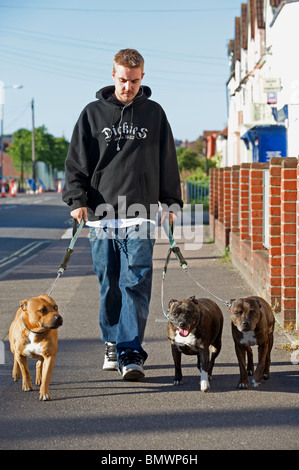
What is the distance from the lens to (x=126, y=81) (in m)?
6.09

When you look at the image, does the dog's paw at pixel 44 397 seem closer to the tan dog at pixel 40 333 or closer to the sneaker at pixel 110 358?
the tan dog at pixel 40 333

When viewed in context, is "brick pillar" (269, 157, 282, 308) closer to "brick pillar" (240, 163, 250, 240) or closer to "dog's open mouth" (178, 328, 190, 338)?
"dog's open mouth" (178, 328, 190, 338)

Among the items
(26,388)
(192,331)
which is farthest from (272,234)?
(26,388)

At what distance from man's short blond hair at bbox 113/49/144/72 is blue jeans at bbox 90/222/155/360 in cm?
109

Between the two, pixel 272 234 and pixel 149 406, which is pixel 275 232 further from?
pixel 149 406

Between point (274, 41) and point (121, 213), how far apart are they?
88.1 ft

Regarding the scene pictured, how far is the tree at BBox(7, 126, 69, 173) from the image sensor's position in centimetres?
14562

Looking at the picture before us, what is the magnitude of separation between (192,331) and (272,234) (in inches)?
135

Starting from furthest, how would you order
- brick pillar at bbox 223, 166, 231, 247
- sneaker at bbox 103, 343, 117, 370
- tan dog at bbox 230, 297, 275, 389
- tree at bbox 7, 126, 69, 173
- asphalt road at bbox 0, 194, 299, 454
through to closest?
1. tree at bbox 7, 126, 69, 173
2. brick pillar at bbox 223, 166, 231, 247
3. sneaker at bbox 103, 343, 117, 370
4. tan dog at bbox 230, 297, 275, 389
5. asphalt road at bbox 0, 194, 299, 454

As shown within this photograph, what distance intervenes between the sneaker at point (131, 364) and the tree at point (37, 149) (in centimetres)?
13443

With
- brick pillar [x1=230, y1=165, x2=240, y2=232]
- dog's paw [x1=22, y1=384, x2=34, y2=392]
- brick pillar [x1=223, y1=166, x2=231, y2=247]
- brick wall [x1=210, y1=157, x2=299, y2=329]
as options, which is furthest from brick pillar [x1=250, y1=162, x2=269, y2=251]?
dog's paw [x1=22, y1=384, x2=34, y2=392]

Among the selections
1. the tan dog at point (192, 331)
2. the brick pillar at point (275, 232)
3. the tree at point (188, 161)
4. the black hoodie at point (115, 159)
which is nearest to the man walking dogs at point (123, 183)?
the black hoodie at point (115, 159)

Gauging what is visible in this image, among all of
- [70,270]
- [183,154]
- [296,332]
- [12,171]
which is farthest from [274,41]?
[12,171]

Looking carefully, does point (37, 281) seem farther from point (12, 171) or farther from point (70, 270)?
point (12, 171)
